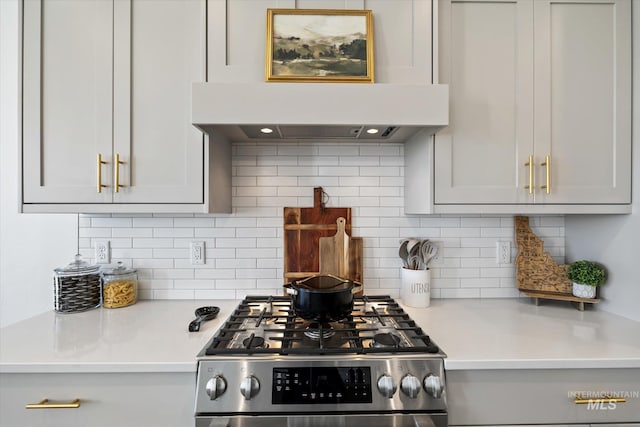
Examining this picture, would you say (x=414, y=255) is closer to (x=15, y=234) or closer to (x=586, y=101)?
(x=586, y=101)

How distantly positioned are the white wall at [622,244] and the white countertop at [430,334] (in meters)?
0.09

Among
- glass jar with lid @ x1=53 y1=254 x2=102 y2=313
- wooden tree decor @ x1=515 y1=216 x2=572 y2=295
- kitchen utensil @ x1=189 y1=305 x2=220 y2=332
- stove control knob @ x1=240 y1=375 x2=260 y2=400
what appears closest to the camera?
stove control knob @ x1=240 y1=375 x2=260 y2=400

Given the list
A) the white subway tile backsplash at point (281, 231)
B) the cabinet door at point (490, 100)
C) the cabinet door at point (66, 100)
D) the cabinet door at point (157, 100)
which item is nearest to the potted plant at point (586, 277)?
the white subway tile backsplash at point (281, 231)

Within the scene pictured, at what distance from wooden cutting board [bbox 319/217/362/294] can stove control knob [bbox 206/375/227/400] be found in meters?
0.84

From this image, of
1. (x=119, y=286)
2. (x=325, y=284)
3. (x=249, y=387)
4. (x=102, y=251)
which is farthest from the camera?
(x=102, y=251)

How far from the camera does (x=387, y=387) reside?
100 centimetres

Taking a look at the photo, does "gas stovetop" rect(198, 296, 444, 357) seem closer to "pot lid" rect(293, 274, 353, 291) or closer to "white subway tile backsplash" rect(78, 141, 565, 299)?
"pot lid" rect(293, 274, 353, 291)

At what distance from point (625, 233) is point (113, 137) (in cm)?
239

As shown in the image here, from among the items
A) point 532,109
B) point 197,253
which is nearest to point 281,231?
point 197,253

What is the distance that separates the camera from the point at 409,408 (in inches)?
40.1

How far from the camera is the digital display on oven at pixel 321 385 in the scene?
39.7 inches

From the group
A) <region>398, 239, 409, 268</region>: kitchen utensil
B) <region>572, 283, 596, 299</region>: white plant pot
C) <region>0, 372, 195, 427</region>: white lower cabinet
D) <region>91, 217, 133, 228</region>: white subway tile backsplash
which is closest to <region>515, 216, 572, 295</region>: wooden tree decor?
<region>572, 283, 596, 299</region>: white plant pot

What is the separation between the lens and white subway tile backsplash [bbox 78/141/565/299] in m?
1.76

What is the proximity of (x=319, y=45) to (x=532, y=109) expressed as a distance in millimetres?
1001
